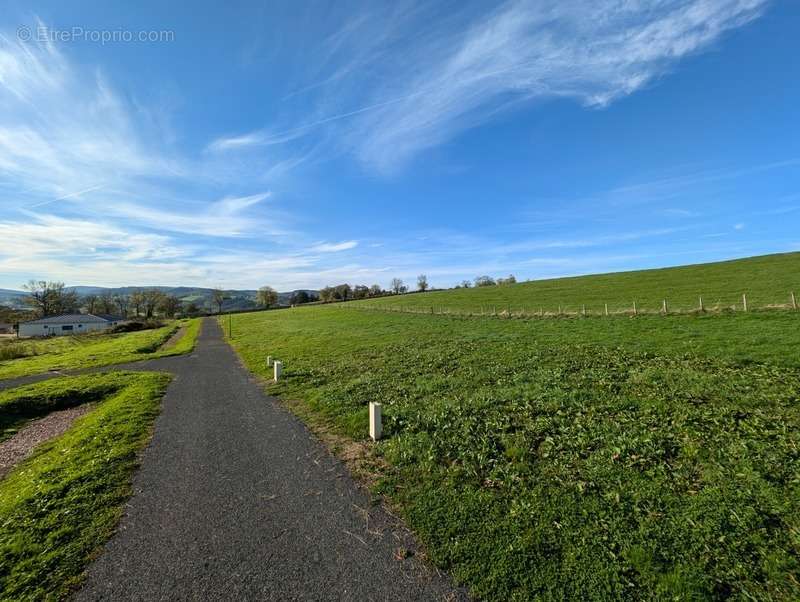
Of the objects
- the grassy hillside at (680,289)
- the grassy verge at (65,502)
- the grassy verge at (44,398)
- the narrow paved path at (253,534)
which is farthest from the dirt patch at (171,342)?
the grassy hillside at (680,289)

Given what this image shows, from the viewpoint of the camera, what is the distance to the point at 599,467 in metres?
6.37

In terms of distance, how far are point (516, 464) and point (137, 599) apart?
6.10m

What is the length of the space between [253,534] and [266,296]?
435 feet

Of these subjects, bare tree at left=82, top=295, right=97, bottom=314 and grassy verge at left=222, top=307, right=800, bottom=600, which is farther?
bare tree at left=82, top=295, right=97, bottom=314

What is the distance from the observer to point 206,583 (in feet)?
14.1

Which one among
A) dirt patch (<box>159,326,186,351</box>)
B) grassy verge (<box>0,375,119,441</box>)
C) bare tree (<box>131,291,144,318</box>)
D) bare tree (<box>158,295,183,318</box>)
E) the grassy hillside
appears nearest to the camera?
grassy verge (<box>0,375,119,441</box>)

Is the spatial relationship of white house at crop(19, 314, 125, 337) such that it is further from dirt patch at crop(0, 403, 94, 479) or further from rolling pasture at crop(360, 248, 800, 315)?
rolling pasture at crop(360, 248, 800, 315)

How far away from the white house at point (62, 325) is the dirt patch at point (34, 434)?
82390 millimetres

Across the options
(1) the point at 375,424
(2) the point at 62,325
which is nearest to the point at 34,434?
(1) the point at 375,424

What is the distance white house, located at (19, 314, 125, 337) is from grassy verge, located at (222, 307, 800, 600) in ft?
309

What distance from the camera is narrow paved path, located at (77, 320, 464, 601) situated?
422 cm

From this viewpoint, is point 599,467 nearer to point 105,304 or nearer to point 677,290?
point 677,290

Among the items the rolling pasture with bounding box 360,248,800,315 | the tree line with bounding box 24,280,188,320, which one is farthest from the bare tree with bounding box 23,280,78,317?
the rolling pasture with bounding box 360,248,800,315

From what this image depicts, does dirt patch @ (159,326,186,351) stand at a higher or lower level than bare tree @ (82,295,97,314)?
lower
